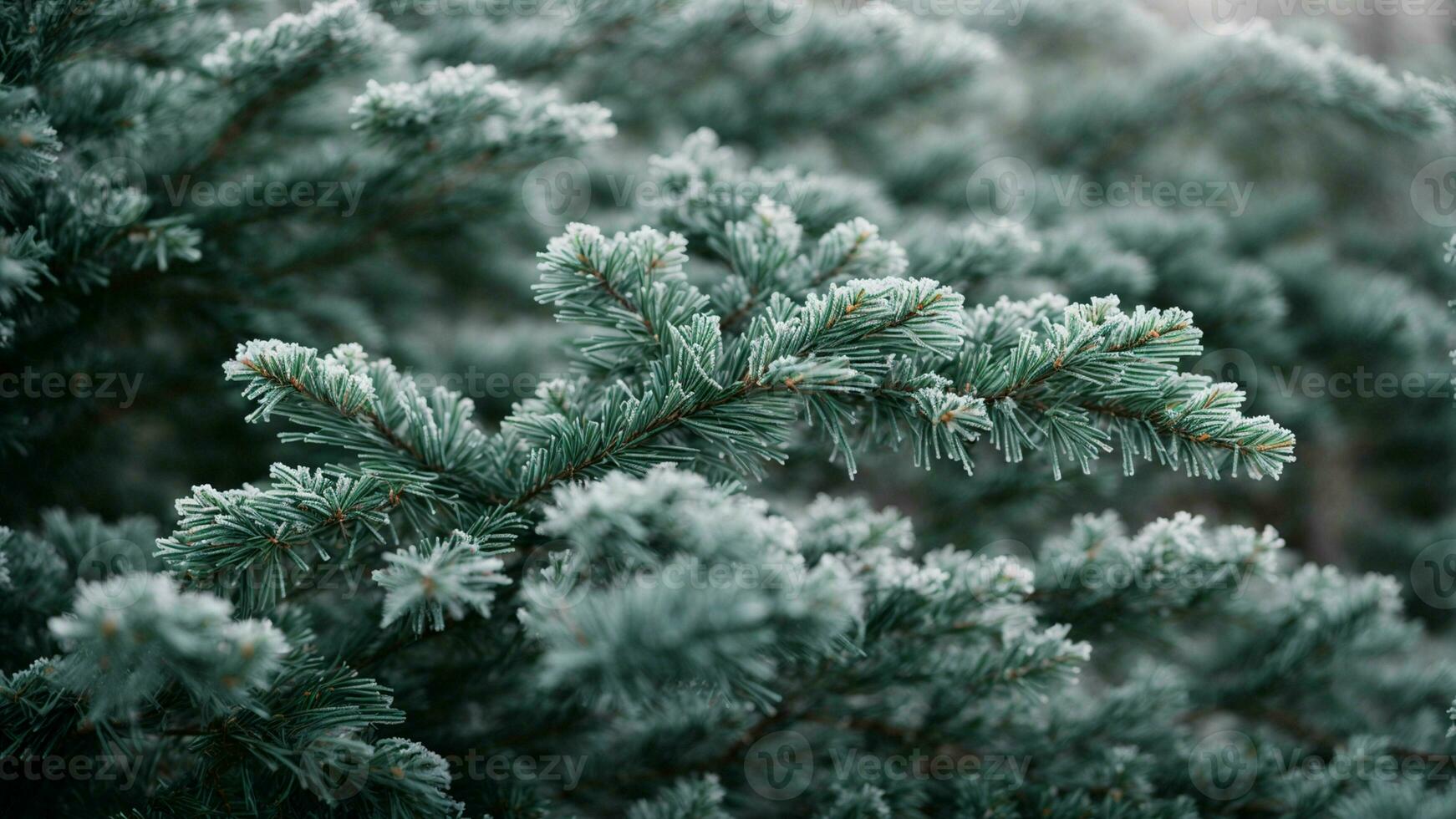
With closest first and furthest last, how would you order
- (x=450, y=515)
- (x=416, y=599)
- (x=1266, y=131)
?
(x=416, y=599) < (x=450, y=515) < (x=1266, y=131)

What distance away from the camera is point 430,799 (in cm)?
62

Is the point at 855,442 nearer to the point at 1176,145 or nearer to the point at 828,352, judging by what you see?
the point at 828,352

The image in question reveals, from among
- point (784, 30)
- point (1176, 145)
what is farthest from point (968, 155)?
point (1176, 145)

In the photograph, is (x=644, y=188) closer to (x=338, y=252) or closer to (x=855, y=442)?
(x=338, y=252)

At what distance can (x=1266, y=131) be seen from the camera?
179cm

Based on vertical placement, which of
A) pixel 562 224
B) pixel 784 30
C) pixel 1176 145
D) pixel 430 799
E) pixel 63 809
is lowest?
pixel 63 809

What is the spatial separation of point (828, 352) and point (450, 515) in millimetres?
345

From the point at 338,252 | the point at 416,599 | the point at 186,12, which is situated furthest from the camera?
the point at 338,252

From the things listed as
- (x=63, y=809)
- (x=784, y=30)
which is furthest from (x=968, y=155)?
(x=63, y=809)

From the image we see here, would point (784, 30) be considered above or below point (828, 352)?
above

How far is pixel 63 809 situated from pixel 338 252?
2.17 ft

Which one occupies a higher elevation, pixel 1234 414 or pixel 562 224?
pixel 1234 414

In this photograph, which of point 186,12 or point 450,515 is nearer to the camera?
point 450,515

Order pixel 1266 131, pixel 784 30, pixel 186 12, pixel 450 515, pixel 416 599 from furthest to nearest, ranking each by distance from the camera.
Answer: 1. pixel 1266 131
2. pixel 784 30
3. pixel 186 12
4. pixel 450 515
5. pixel 416 599
